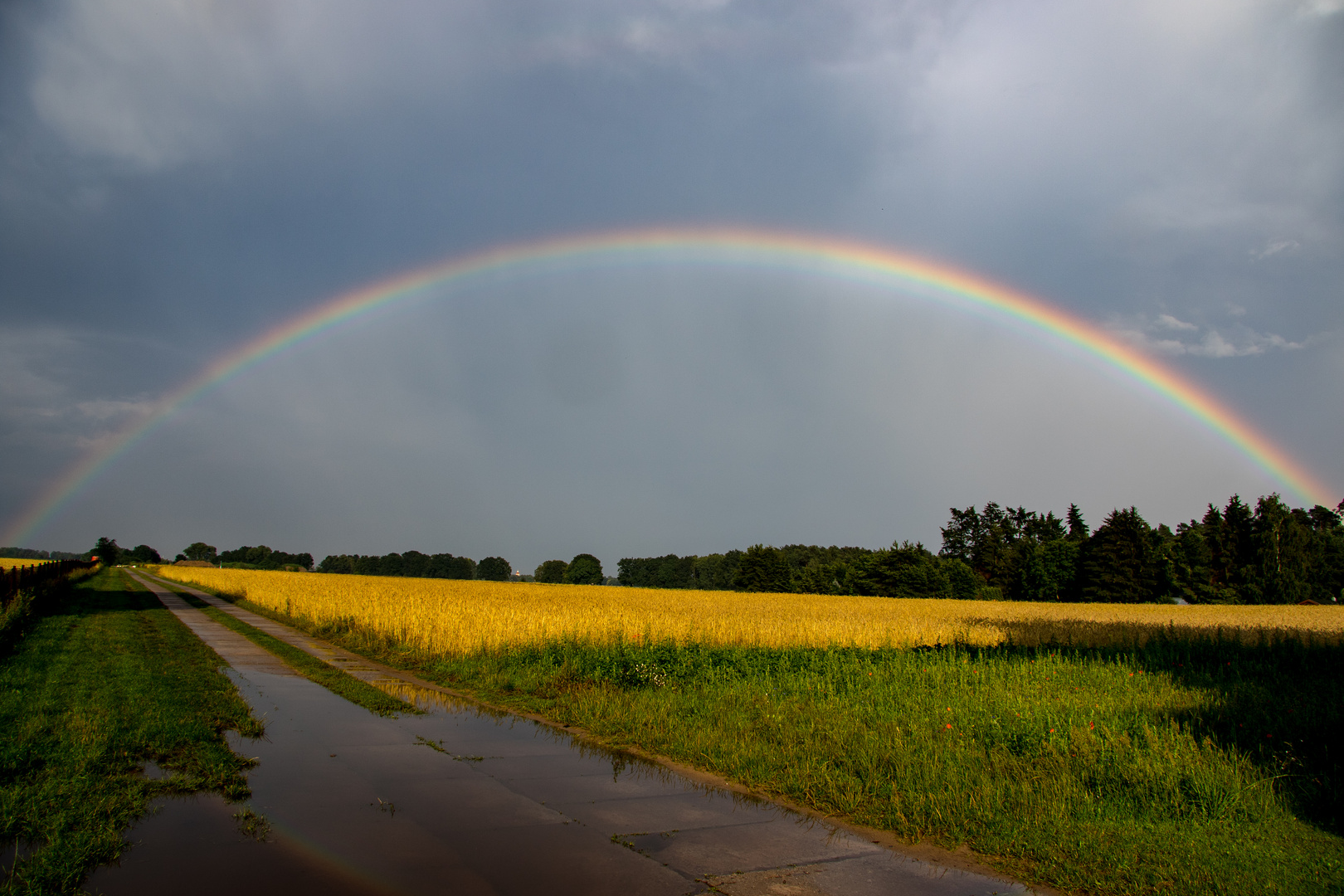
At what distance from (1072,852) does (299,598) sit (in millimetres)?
30569

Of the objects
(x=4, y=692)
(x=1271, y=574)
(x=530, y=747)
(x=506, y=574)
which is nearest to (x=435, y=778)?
(x=530, y=747)

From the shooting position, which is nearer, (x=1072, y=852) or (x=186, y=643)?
(x=1072, y=852)

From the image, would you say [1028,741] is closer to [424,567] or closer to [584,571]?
[584,571]

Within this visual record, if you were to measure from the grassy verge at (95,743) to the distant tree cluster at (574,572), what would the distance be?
449ft

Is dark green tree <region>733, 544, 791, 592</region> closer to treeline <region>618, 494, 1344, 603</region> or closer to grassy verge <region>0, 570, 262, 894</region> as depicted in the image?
treeline <region>618, 494, 1344, 603</region>

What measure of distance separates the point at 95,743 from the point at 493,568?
179464 mm

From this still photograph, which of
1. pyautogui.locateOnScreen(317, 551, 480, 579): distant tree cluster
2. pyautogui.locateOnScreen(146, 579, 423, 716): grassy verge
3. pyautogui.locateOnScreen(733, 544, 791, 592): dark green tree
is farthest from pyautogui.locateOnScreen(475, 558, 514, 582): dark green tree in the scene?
pyautogui.locateOnScreen(146, 579, 423, 716): grassy verge

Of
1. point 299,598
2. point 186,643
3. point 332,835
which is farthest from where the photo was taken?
point 299,598

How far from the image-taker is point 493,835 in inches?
217

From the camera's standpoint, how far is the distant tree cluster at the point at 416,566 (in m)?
172

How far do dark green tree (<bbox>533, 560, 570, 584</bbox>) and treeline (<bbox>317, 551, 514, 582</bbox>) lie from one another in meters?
15.2

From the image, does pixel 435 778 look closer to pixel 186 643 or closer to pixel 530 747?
pixel 530 747

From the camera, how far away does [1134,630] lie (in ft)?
81.3

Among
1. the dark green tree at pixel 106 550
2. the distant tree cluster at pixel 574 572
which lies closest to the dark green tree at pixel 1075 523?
the distant tree cluster at pixel 574 572
